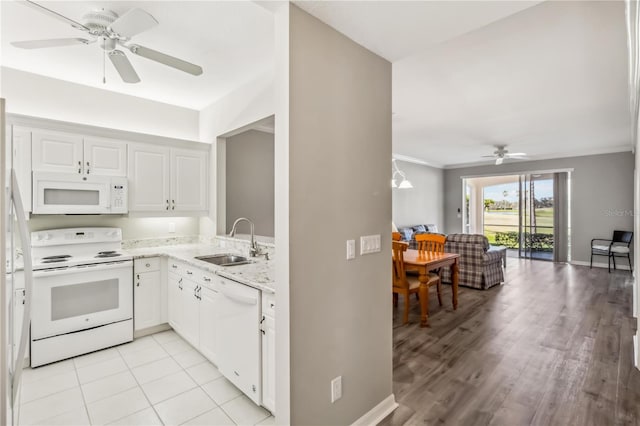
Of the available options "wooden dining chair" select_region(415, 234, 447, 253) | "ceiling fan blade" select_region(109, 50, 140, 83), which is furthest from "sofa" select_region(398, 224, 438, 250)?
"ceiling fan blade" select_region(109, 50, 140, 83)

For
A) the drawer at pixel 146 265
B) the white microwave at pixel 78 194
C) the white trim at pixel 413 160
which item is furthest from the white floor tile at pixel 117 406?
the white trim at pixel 413 160

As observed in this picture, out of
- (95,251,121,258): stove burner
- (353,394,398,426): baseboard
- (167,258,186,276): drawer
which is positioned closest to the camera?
(353,394,398,426): baseboard

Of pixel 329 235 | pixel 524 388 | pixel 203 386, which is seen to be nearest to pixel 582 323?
pixel 524 388

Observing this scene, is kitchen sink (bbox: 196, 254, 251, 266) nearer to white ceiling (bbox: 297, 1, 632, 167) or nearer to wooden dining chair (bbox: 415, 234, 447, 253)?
white ceiling (bbox: 297, 1, 632, 167)

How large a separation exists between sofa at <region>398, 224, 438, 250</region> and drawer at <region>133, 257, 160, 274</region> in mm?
4718

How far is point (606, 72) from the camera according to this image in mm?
3025

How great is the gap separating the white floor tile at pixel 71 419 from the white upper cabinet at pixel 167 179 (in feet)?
6.48

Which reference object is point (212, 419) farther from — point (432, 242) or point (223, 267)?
point (432, 242)

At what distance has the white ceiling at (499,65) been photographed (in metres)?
1.68

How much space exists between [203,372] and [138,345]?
990 mm

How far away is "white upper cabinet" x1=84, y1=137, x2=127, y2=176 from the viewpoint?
3178 mm

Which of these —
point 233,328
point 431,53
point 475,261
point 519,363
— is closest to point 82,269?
point 233,328

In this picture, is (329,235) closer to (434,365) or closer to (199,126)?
(434,365)

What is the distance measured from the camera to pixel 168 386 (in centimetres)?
241
